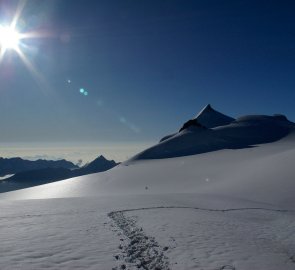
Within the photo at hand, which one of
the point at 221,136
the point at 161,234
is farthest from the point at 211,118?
the point at 161,234

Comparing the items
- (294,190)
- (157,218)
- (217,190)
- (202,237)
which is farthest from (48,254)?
(217,190)

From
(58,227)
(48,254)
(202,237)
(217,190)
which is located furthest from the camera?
(217,190)

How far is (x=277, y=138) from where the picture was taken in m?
115

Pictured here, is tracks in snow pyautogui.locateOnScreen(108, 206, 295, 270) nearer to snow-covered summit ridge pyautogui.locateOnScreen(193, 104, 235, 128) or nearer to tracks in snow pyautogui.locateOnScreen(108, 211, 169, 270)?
tracks in snow pyautogui.locateOnScreen(108, 211, 169, 270)

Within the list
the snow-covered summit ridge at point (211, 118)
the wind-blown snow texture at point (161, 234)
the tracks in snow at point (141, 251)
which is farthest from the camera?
the snow-covered summit ridge at point (211, 118)

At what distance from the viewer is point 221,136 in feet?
371

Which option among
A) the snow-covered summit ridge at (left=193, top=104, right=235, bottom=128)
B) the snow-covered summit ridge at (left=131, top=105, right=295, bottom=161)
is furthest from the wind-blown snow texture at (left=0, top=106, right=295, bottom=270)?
the snow-covered summit ridge at (left=193, top=104, right=235, bottom=128)

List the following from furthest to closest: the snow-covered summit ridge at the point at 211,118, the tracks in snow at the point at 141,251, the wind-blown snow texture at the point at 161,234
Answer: the snow-covered summit ridge at the point at 211,118 → the wind-blown snow texture at the point at 161,234 → the tracks in snow at the point at 141,251

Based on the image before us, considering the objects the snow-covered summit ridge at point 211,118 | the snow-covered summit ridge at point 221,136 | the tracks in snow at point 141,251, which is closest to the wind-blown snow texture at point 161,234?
the tracks in snow at point 141,251

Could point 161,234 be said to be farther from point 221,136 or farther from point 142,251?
point 221,136

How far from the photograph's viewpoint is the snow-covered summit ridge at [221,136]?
102375mm

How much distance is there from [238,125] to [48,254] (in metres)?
122

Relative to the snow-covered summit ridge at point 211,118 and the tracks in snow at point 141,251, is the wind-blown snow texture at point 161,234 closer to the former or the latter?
the tracks in snow at point 141,251

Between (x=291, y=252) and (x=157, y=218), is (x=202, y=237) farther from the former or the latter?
(x=157, y=218)
